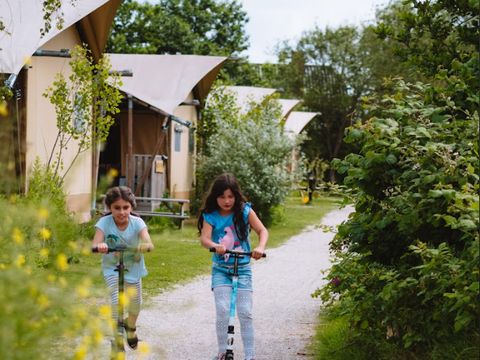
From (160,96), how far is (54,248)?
18543mm

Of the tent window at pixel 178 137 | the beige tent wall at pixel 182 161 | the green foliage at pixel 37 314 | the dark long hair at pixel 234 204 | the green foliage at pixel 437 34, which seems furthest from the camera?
the tent window at pixel 178 137

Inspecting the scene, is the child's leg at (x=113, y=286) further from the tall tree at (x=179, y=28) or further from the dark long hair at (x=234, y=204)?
the tall tree at (x=179, y=28)

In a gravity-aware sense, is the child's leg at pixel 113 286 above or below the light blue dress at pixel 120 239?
below

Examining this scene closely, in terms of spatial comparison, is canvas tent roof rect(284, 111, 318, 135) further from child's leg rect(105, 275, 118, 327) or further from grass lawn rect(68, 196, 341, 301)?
child's leg rect(105, 275, 118, 327)

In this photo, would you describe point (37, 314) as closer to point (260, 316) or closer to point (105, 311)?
point (105, 311)

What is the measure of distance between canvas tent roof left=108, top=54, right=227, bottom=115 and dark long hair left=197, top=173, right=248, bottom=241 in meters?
15.1

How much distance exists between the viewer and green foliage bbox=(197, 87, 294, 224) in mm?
22281

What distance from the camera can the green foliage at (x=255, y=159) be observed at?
2228 centimetres

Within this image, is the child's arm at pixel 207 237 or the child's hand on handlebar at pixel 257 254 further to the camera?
the child's arm at pixel 207 237

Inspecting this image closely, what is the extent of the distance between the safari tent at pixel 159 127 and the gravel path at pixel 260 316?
6.62 metres

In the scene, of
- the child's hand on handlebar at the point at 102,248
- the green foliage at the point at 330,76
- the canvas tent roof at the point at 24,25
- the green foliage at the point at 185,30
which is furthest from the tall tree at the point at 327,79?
the child's hand on handlebar at the point at 102,248

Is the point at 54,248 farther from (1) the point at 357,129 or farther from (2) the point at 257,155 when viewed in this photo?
(2) the point at 257,155

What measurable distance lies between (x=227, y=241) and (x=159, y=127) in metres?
16.0

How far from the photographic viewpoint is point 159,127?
2248 centimetres
